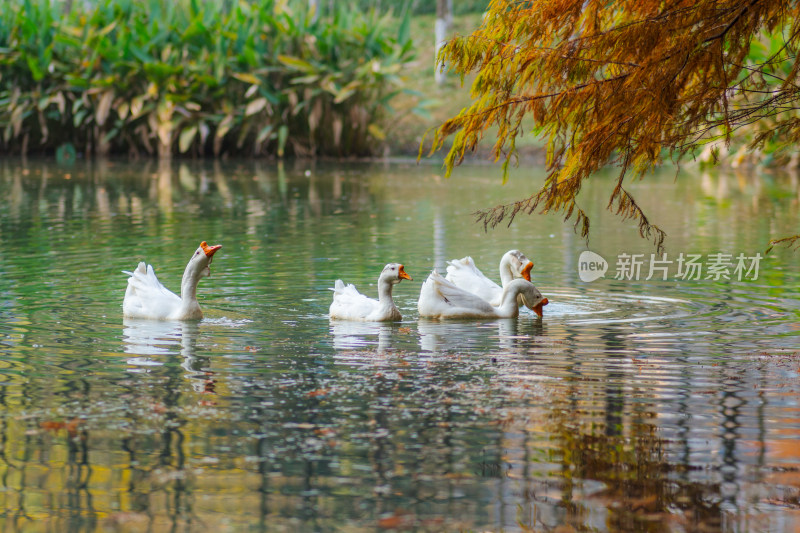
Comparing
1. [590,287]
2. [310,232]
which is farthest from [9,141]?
[590,287]

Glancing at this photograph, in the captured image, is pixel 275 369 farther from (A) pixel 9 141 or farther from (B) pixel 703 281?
(A) pixel 9 141

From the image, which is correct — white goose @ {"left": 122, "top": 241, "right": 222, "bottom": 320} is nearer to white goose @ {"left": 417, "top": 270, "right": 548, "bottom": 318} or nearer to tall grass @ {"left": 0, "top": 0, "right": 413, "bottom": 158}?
white goose @ {"left": 417, "top": 270, "right": 548, "bottom": 318}

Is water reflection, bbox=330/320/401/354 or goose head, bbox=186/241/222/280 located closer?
water reflection, bbox=330/320/401/354

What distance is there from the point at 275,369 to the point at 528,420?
1.75 meters

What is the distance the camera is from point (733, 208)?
17.7m

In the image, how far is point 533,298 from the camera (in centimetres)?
883

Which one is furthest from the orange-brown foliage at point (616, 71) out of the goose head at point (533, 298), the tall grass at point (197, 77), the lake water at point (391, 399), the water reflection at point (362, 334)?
the tall grass at point (197, 77)

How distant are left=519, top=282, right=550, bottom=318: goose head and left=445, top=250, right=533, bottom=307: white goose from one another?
20.1 inches

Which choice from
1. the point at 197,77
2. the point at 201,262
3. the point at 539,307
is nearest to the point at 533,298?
the point at 539,307

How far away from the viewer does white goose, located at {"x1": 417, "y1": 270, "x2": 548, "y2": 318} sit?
8.77 meters

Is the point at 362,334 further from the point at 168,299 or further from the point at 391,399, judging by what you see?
the point at 391,399

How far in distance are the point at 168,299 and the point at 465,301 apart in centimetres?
217

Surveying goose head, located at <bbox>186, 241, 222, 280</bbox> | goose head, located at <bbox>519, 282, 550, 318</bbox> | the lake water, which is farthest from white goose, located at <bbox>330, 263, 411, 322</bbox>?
goose head, located at <bbox>186, 241, 222, 280</bbox>

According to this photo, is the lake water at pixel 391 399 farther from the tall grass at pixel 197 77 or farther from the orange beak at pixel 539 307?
the tall grass at pixel 197 77
